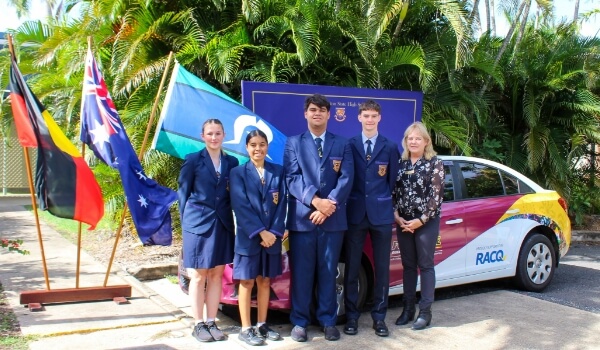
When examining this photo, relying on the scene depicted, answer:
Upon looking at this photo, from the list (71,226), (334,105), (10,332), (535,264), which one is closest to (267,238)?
(10,332)

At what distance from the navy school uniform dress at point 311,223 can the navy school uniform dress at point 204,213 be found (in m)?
0.54

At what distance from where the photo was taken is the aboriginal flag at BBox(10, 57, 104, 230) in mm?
5355

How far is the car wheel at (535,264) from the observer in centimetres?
679

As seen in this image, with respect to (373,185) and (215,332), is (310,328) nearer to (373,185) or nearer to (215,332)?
(215,332)

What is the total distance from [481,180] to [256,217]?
2.95m

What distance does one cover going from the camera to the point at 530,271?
22.5ft

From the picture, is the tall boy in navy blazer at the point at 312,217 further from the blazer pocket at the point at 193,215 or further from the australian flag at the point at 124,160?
the australian flag at the point at 124,160

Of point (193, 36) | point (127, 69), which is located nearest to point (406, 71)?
point (193, 36)

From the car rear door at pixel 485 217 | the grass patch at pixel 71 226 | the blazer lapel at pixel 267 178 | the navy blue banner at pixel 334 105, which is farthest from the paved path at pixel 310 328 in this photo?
the grass patch at pixel 71 226

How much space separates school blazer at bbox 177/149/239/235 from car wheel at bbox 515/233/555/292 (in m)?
3.56

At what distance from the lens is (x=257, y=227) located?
15.9 ft

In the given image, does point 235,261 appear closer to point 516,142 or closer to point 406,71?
point 406,71

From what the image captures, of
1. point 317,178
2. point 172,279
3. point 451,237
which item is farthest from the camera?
point 172,279

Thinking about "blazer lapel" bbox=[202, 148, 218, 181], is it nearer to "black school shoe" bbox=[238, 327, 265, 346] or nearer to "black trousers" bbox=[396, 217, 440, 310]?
"black school shoe" bbox=[238, 327, 265, 346]
